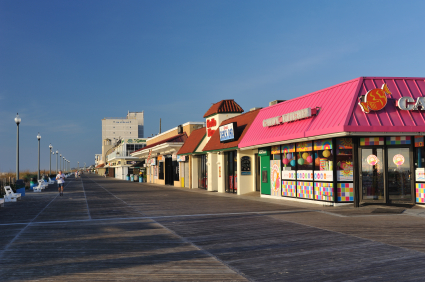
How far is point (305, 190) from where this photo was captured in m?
19.0

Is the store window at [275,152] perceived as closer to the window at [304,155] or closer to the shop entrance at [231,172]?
the window at [304,155]

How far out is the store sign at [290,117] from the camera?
17953 millimetres

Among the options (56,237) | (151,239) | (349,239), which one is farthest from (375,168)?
(56,237)

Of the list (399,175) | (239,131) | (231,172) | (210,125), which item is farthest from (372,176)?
(210,125)

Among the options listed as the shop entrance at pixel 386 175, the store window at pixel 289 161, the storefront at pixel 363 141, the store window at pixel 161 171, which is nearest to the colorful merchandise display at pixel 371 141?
the storefront at pixel 363 141

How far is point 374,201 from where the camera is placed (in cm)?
1662

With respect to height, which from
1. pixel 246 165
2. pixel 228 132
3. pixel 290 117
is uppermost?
pixel 290 117

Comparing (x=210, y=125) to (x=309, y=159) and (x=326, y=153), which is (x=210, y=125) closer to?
(x=309, y=159)

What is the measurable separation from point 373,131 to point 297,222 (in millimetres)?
5108

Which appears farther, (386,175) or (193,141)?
(193,141)

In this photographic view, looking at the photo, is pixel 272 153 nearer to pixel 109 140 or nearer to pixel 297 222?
pixel 297 222

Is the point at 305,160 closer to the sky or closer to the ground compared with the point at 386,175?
closer to the sky

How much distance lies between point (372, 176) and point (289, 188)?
4.61 m

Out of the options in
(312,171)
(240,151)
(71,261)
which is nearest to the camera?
(71,261)
